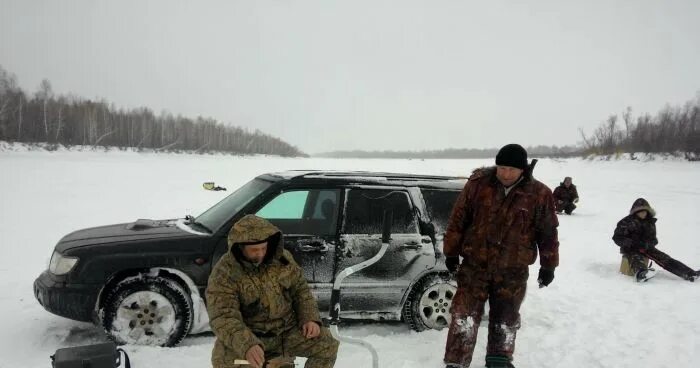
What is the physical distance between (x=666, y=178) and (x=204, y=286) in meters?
30.5

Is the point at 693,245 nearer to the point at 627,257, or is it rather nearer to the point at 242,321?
the point at 627,257

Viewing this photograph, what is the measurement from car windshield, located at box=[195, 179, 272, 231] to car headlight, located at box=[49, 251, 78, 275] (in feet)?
3.96

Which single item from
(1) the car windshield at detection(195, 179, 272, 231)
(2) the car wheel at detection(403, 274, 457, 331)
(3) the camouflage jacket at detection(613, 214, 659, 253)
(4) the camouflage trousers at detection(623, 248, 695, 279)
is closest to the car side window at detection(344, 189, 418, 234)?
(2) the car wheel at detection(403, 274, 457, 331)

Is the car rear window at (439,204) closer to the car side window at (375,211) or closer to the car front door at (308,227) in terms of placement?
the car side window at (375,211)

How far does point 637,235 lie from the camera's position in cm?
725

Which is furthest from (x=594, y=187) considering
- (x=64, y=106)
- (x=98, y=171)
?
(x=64, y=106)

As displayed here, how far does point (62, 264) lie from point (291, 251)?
207 centimetres

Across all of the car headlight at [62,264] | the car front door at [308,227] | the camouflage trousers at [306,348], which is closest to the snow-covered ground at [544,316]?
the car headlight at [62,264]

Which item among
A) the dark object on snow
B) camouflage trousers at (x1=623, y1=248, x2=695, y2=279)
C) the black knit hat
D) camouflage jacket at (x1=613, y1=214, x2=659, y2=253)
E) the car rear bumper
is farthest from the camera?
camouflage jacket at (x1=613, y1=214, x2=659, y2=253)

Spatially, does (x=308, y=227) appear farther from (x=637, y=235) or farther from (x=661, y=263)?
(x=661, y=263)

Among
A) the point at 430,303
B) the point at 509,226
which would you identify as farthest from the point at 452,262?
the point at 430,303

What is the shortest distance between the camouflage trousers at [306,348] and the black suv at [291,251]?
1.39 metres

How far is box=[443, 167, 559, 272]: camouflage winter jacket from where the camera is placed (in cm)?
348

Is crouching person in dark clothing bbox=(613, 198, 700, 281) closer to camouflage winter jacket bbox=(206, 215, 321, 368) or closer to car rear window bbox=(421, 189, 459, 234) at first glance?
car rear window bbox=(421, 189, 459, 234)
